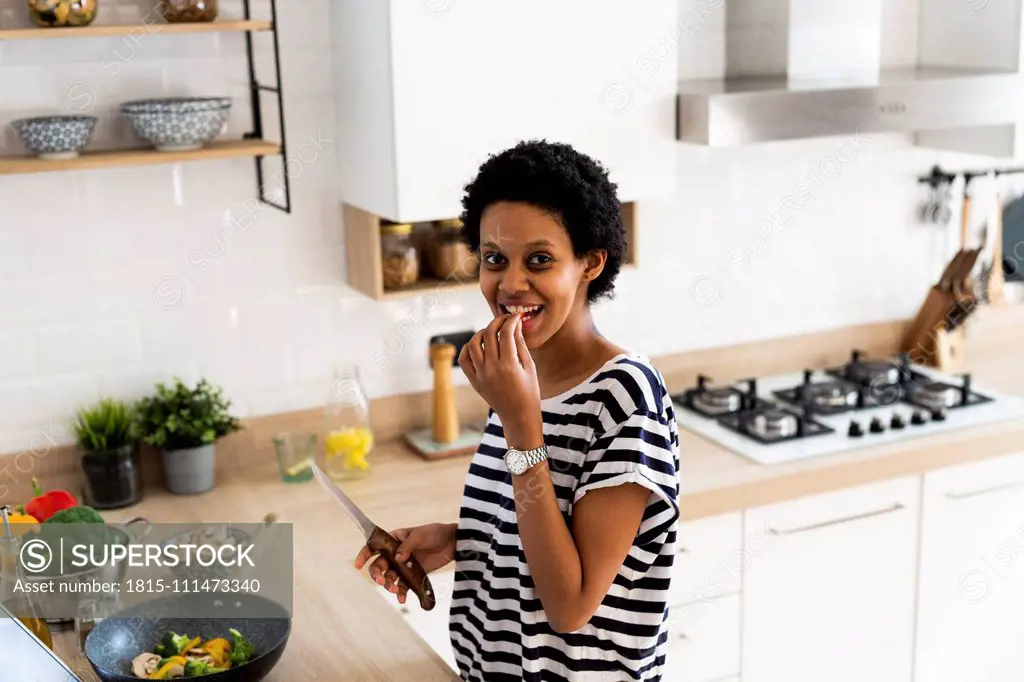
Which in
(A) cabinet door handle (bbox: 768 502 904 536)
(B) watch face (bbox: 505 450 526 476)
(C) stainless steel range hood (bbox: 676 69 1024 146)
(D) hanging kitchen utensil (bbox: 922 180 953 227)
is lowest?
(A) cabinet door handle (bbox: 768 502 904 536)

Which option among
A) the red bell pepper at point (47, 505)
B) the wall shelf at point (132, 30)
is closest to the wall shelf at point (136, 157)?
the wall shelf at point (132, 30)

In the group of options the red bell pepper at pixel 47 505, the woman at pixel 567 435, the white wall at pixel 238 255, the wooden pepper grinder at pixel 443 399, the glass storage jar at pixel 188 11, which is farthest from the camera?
the wooden pepper grinder at pixel 443 399

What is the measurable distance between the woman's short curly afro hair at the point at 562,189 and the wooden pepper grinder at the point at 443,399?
47.9 inches

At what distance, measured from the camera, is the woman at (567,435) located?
147 cm

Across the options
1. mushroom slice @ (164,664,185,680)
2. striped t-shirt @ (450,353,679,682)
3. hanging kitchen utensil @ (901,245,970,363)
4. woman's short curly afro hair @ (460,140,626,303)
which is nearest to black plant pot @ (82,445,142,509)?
mushroom slice @ (164,664,185,680)

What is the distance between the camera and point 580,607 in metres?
1.46

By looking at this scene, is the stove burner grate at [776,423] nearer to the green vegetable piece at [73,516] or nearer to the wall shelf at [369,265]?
the wall shelf at [369,265]

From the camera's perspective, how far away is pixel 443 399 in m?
2.79

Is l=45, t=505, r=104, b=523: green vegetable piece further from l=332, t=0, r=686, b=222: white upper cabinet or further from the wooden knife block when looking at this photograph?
the wooden knife block

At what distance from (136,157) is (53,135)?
15 cm

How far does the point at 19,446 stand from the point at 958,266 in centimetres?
239

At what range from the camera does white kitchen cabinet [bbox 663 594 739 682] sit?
2.56m

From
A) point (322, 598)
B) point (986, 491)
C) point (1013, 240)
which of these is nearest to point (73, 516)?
point (322, 598)

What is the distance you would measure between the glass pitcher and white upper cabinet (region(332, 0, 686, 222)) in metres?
0.40
